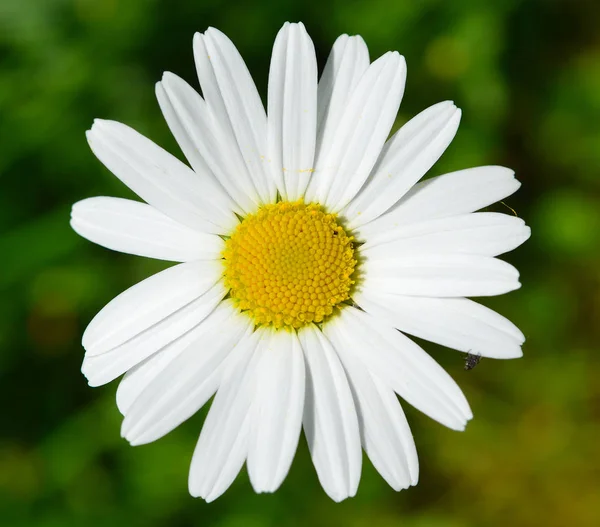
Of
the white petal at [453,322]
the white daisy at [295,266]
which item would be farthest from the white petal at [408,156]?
the white petal at [453,322]

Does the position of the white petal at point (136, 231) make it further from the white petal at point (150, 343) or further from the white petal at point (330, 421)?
the white petal at point (330, 421)

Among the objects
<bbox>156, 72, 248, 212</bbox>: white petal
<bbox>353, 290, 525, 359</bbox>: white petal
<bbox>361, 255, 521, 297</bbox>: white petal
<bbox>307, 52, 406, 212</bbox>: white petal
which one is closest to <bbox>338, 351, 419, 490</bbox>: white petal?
<bbox>353, 290, 525, 359</bbox>: white petal

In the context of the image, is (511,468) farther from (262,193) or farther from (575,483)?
(262,193)

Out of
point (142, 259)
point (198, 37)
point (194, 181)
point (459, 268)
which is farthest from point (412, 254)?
point (142, 259)

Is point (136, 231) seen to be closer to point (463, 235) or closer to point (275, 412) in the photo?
point (275, 412)

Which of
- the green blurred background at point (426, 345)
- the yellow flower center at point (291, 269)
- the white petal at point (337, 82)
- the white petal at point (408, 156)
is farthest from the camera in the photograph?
the green blurred background at point (426, 345)

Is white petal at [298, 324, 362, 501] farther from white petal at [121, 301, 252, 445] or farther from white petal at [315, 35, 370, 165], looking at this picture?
white petal at [315, 35, 370, 165]
